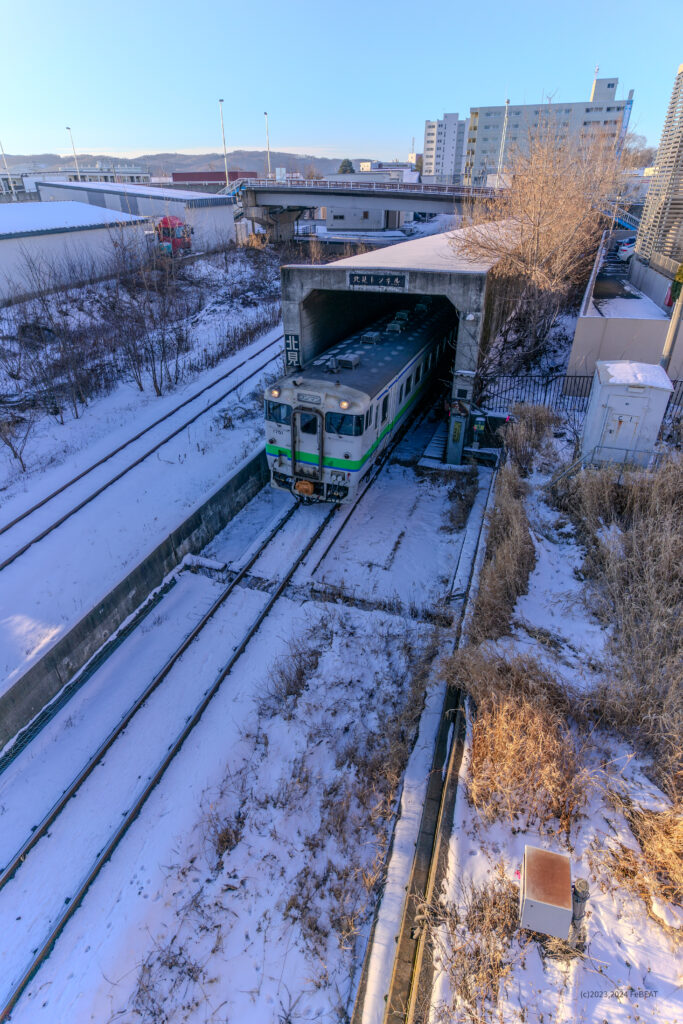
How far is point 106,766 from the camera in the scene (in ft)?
28.5

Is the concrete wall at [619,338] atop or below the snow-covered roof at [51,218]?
below

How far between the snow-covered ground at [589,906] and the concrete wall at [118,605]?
732 centimetres

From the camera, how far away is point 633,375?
1242cm

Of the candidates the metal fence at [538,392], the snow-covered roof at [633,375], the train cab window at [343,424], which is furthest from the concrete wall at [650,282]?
the train cab window at [343,424]

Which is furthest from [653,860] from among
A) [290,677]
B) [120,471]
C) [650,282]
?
[650,282]

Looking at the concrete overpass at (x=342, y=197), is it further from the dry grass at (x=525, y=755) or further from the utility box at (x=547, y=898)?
the utility box at (x=547, y=898)

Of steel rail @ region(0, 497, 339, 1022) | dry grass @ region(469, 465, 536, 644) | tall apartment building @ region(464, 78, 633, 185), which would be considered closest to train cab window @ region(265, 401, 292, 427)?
steel rail @ region(0, 497, 339, 1022)

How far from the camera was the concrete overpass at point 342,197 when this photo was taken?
149 feet

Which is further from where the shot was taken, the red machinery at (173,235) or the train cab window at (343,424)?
the red machinery at (173,235)

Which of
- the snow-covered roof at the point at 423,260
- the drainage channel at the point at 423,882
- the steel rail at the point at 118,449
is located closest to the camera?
the drainage channel at the point at 423,882

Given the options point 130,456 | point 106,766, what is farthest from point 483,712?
point 130,456

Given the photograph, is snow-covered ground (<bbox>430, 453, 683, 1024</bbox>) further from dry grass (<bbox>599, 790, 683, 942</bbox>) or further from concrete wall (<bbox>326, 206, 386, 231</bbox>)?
concrete wall (<bbox>326, 206, 386, 231</bbox>)

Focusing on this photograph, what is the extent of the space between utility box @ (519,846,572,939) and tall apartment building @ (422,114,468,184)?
151 metres

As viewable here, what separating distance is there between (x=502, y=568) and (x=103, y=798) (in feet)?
25.0
